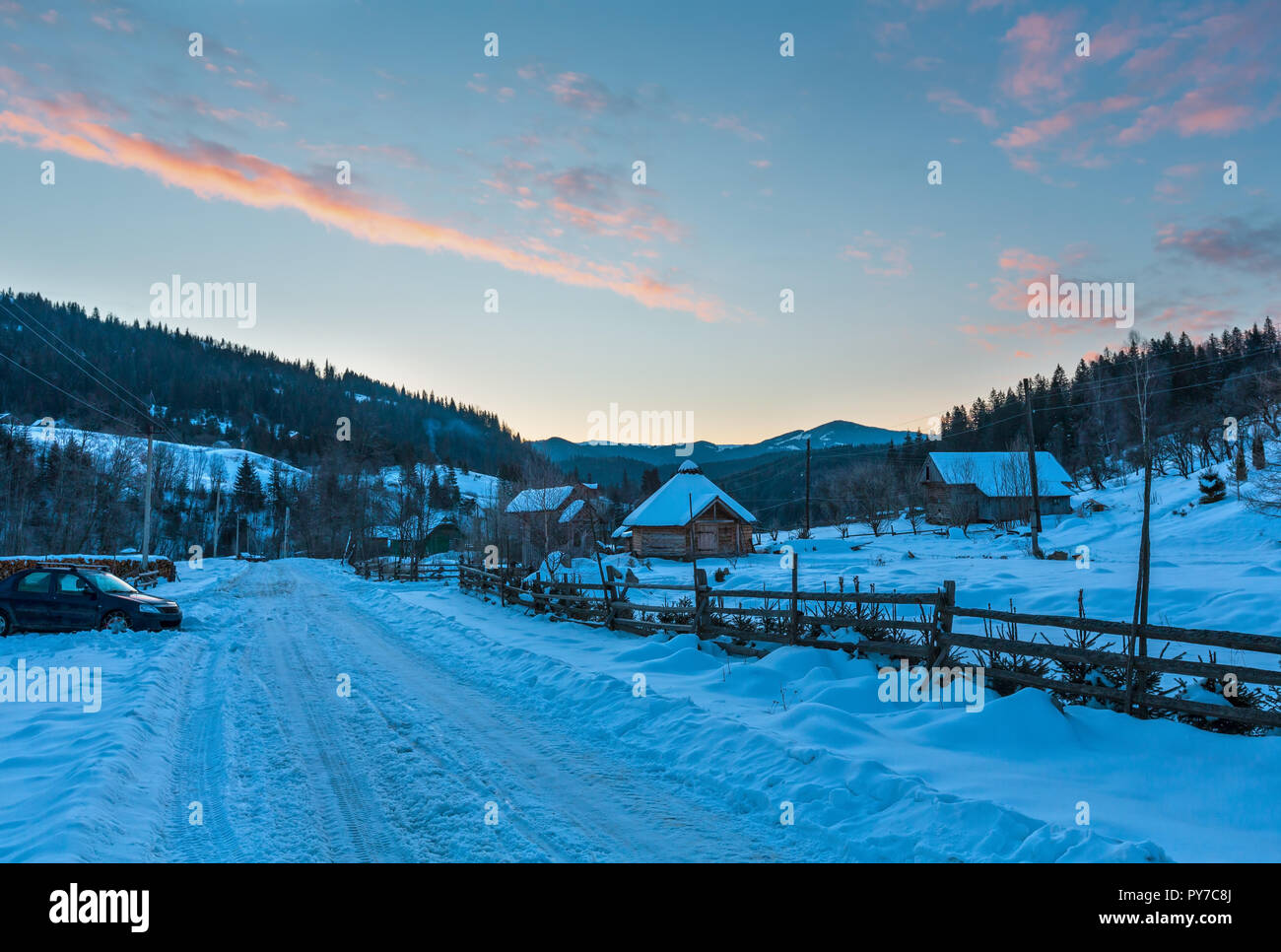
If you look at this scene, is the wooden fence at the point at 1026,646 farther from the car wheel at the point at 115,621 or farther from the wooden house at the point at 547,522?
the wooden house at the point at 547,522

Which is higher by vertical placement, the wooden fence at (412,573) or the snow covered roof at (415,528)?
the snow covered roof at (415,528)

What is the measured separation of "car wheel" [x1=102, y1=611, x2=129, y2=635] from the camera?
51.6 ft

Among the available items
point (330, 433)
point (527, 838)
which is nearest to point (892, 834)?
point (527, 838)

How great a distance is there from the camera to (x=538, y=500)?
149 ft

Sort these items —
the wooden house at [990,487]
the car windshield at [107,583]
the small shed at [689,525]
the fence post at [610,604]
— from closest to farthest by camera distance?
the car windshield at [107,583] < the fence post at [610,604] < the small shed at [689,525] < the wooden house at [990,487]

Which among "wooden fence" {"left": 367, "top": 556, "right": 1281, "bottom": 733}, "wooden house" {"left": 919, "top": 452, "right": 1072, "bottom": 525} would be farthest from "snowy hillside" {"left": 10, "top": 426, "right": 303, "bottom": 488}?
"wooden fence" {"left": 367, "top": 556, "right": 1281, "bottom": 733}

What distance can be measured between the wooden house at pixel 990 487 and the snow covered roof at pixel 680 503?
22376mm

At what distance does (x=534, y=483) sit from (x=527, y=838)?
40.0m

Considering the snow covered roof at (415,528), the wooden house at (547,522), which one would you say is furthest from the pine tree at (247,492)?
the wooden house at (547,522)

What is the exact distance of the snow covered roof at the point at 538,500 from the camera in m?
43.4

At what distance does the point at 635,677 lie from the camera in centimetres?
1055

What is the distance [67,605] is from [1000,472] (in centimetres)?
6509

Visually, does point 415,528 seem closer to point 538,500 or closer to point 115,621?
point 538,500

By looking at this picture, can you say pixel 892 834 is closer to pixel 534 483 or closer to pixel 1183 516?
pixel 534 483
